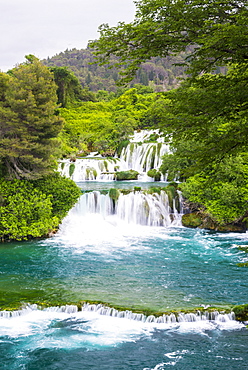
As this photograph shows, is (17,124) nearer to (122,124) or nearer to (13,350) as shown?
(13,350)

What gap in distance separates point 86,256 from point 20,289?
4136 mm

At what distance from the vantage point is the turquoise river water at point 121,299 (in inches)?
317

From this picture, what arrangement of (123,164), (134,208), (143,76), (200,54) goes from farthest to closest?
(143,76)
(123,164)
(134,208)
(200,54)

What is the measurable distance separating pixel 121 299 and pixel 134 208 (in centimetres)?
1122

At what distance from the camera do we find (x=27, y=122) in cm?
1673

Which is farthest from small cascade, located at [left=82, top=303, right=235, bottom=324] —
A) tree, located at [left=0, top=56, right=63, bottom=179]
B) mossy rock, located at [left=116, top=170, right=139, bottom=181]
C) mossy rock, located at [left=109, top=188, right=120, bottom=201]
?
mossy rock, located at [left=116, top=170, right=139, bottom=181]

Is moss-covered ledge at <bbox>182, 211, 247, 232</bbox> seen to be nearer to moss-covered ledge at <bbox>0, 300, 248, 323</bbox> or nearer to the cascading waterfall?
moss-covered ledge at <bbox>0, 300, 248, 323</bbox>

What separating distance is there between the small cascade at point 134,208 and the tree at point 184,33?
16.5 metres

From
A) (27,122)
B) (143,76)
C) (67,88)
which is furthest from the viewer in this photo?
(143,76)

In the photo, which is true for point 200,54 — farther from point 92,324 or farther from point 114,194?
point 114,194

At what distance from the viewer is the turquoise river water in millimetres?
8047

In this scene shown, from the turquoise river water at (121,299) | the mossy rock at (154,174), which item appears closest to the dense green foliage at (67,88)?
the mossy rock at (154,174)

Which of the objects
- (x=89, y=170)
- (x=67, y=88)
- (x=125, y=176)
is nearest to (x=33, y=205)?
(x=125, y=176)

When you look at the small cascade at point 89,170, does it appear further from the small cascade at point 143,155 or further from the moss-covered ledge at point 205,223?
the moss-covered ledge at point 205,223
